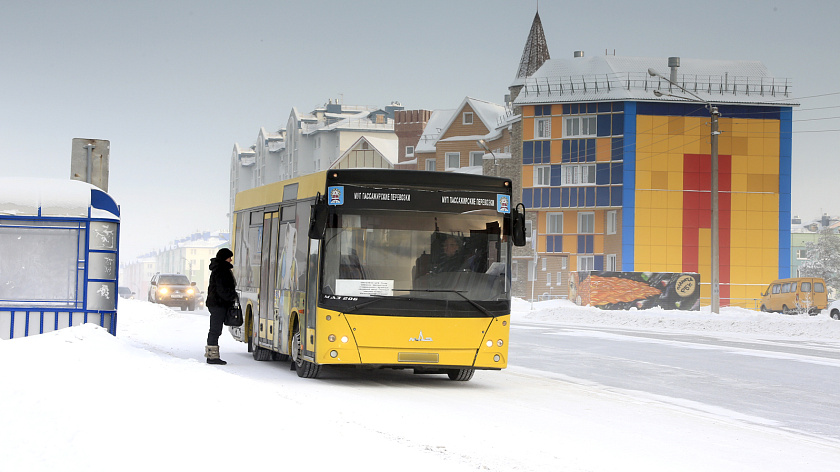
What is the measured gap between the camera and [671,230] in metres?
73.5

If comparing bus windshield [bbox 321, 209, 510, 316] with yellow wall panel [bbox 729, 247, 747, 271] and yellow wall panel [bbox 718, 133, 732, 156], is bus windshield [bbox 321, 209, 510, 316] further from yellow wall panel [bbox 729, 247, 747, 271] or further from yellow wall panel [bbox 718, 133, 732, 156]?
yellow wall panel [bbox 718, 133, 732, 156]

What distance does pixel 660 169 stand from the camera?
241 feet

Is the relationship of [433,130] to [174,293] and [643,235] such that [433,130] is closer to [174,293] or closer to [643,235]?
[643,235]

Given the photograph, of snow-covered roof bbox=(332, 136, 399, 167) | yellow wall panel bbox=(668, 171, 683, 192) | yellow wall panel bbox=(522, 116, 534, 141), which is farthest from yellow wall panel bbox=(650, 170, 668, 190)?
snow-covered roof bbox=(332, 136, 399, 167)

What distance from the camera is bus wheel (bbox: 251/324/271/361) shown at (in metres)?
18.2

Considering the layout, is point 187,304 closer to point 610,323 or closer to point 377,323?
point 610,323

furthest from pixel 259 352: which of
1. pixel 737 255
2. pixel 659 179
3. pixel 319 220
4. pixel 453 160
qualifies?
pixel 453 160

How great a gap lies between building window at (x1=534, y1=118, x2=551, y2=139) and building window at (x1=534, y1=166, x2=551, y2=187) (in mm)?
2184

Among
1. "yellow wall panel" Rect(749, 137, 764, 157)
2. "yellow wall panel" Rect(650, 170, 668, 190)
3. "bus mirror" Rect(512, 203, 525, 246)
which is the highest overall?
"yellow wall panel" Rect(749, 137, 764, 157)

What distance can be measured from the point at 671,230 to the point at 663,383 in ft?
192

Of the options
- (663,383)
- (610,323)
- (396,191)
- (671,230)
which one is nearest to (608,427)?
(396,191)

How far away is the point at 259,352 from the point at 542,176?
196ft

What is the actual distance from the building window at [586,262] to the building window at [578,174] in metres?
5.26

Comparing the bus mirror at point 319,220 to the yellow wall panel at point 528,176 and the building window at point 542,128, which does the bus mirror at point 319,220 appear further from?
the yellow wall panel at point 528,176
